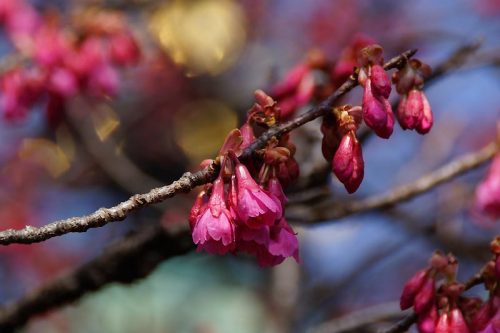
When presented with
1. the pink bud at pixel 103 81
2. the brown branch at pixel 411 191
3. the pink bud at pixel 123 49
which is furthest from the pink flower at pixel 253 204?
the pink bud at pixel 123 49

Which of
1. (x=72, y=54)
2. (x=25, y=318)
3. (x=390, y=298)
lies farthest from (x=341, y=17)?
(x=25, y=318)

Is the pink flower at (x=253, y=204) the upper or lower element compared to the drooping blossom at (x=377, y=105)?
lower

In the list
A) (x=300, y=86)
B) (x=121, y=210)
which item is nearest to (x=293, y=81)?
(x=300, y=86)

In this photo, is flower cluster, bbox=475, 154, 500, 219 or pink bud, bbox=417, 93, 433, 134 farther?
flower cluster, bbox=475, 154, 500, 219

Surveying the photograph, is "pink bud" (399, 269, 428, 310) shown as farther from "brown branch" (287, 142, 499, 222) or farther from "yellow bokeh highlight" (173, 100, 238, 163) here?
"yellow bokeh highlight" (173, 100, 238, 163)

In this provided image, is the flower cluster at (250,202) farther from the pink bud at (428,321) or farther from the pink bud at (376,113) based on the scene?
the pink bud at (428,321)

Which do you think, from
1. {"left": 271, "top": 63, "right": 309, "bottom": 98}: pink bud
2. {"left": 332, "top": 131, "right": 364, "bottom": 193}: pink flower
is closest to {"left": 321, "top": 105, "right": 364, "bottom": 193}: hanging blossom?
{"left": 332, "top": 131, "right": 364, "bottom": 193}: pink flower
